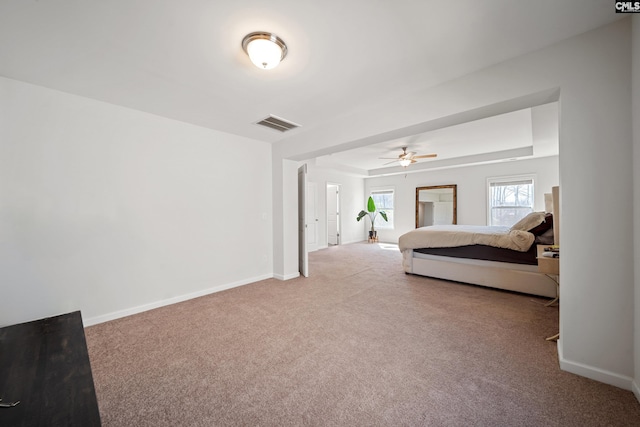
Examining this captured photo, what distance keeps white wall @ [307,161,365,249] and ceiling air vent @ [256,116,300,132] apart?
304 centimetres

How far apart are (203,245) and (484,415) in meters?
3.37

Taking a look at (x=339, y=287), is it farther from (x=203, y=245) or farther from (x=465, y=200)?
(x=465, y=200)

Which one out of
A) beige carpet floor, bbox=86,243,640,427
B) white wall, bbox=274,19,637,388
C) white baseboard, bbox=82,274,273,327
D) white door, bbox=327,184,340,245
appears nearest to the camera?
beige carpet floor, bbox=86,243,640,427

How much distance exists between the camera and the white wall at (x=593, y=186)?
1.62 m

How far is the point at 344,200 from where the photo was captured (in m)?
8.27

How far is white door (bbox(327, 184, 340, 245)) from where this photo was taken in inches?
322

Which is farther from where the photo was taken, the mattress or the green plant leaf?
the green plant leaf

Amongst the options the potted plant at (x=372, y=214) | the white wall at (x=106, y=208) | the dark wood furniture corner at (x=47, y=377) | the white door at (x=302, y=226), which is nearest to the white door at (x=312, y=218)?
the potted plant at (x=372, y=214)

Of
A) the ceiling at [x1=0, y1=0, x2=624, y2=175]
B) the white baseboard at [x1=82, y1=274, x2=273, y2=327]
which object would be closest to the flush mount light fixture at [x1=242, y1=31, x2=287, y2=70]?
the ceiling at [x1=0, y1=0, x2=624, y2=175]


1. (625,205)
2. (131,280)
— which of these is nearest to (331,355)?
(625,205)

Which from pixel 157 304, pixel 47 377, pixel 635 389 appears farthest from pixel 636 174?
pixel 157 304

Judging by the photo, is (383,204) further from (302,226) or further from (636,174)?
(636,174)

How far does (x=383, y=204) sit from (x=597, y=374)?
23.5 ft

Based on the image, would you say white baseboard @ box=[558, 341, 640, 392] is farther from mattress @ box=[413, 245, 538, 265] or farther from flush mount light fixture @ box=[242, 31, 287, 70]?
flush mount light fixture @ box=[242, 31, 287, 70]
